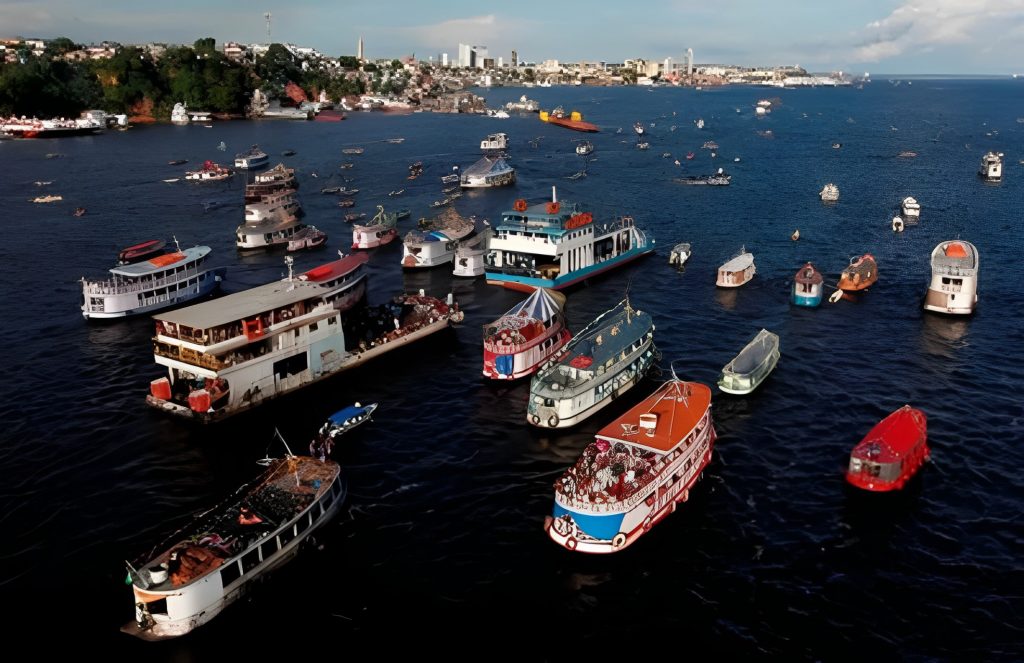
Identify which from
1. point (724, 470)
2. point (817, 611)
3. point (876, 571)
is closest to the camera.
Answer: point (817, 611)

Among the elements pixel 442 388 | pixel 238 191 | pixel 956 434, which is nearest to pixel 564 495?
pixel 442 388

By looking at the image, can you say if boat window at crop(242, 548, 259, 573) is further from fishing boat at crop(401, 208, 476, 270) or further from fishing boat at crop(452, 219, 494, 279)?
fishing boat at crop(401, 208, 476, 270)

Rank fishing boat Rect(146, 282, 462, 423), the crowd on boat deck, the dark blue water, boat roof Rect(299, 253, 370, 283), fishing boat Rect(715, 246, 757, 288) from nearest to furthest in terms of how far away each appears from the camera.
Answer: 1. the dark blue water
2. the crowd on boat deck
3. fishing boat Rect(146, 282, 462, 423)
4. boat roof Rect(299, 253, 370, 283)
5. fishing boat Rect(715, 246, 757, 288)

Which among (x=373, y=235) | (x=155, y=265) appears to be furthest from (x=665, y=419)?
(x=373, y=235)

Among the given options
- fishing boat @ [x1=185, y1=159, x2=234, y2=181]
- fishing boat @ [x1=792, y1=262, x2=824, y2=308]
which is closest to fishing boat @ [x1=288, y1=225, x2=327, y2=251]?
fishing boat @ [x1=185, y1=159, x2=234, y2=181]

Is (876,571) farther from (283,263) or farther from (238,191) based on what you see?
(238,191)

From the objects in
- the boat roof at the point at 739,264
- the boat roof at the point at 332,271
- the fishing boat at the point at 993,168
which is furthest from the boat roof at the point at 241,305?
the fishing boat at the point at 993,168
